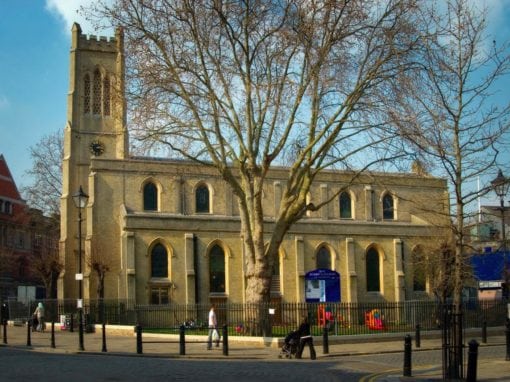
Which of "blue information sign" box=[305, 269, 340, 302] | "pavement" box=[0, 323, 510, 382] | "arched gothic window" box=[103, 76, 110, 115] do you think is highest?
"arched gothic window" box=[103, 76, 110, 115]

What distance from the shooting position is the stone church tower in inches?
2087

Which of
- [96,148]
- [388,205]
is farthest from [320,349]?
[96,148]

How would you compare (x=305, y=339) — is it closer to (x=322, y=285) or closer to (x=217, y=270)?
(x=322, y=285)

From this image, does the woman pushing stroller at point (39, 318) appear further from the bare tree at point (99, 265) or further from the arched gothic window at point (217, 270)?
the arched gothic window at point (217, 270)

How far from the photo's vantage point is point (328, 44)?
90.0ft

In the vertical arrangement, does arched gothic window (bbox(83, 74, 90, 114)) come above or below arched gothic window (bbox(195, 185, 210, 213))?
above

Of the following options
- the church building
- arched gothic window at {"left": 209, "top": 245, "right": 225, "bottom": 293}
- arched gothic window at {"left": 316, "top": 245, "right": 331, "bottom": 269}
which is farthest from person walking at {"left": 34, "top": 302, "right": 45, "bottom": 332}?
arched gothic window at {"left": 316, "top": 245, "right": 331, "bottom": 269}

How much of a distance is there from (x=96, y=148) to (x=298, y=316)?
30159 mm

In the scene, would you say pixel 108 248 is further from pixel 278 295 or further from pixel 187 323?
pixel 187 323

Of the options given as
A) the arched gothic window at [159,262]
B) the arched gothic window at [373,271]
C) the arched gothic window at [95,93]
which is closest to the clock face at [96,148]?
the arched gothic window at [95,93]

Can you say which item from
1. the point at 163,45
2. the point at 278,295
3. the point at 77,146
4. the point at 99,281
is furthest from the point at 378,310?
the point at 77,146

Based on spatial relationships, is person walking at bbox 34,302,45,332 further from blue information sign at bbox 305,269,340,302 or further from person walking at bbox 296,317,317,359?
person walking at bbox 296,317,317,359

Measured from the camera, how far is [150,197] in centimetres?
4966

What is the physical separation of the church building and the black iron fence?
7.10 meters
